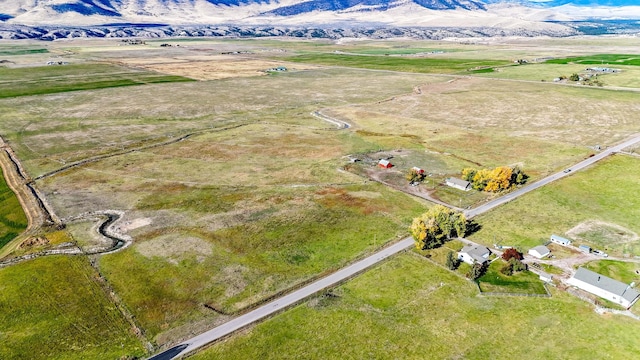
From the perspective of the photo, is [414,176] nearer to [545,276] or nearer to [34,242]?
[545,276]

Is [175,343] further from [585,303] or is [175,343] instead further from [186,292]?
[585,303]

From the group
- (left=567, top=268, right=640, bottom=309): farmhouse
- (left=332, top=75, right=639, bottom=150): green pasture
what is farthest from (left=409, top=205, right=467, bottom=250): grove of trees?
(left=332, top=75, right=639, bottom=150): green pasture

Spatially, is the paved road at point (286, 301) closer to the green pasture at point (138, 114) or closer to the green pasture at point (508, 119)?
the green pasture at point (508, 119)

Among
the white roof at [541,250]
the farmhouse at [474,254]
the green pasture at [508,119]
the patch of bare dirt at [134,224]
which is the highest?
the green pasture at [508,119]

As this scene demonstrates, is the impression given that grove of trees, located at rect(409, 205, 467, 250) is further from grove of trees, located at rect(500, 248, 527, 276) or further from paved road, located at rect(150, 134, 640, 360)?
grove of trees, located at rect(500, 248, 527, 276)

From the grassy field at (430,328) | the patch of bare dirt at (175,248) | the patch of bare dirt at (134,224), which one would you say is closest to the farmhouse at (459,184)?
the grassy field at (430,328)

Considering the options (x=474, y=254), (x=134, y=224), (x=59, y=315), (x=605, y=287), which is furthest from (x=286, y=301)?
(x=605, y=287)

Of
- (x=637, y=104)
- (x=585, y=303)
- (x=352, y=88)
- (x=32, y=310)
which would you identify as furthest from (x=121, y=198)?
(x=637, y=104)
